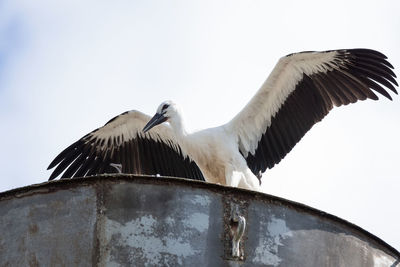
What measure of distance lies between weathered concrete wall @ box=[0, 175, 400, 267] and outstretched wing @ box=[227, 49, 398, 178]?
552cm

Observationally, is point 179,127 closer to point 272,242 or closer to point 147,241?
point 272,242

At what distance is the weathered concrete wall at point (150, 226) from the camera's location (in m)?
7.43

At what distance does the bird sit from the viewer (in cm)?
1302

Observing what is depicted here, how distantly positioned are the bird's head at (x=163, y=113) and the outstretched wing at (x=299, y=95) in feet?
2.61

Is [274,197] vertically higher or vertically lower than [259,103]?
lower

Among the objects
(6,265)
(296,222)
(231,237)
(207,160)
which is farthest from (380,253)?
(207,160)

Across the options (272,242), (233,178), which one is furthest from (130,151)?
(272,242)

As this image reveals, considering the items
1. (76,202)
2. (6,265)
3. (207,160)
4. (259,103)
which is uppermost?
(259,103)

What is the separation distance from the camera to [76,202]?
25.0 ft

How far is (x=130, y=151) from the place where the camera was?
14055 mm

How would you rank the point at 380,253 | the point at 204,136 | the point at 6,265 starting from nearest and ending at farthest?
the point at 6,265 < the point at 380,253 < the point at 204,136

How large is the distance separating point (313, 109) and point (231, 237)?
631cm

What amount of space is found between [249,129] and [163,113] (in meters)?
1.22

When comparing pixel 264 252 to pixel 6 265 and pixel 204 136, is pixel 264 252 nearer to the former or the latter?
pixel 6 265
